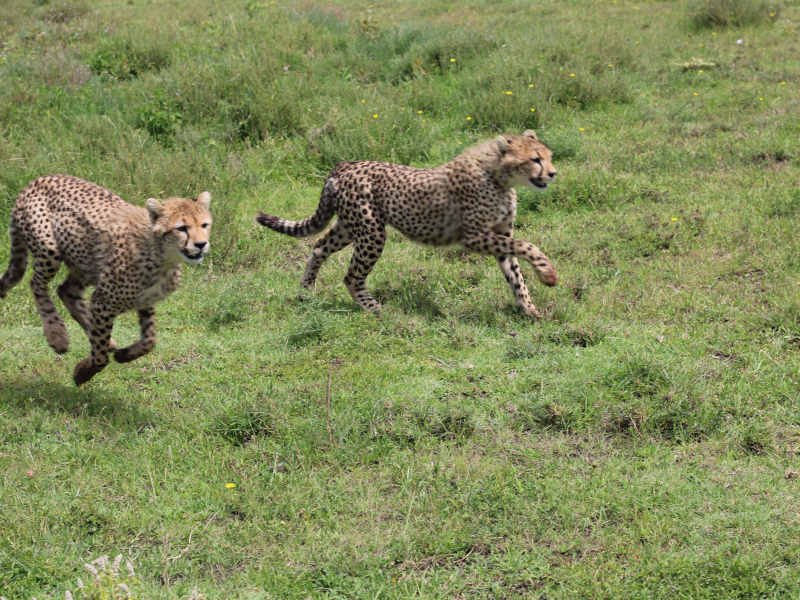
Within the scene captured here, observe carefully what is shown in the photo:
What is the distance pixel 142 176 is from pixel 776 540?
19.7 ft

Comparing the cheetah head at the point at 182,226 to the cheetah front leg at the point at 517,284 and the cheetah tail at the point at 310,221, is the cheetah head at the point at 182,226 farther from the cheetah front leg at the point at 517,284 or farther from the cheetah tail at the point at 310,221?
the cheetah front leg at the point at 517,284

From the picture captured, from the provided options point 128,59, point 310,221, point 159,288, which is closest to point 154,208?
point 159,288

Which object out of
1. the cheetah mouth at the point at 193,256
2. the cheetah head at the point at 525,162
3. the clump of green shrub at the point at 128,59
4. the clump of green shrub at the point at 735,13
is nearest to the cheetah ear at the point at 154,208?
the cheetah mouth at the point at 193,256

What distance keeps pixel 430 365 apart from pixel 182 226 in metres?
1.75

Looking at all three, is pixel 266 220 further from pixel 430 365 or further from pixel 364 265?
pixel 430 365

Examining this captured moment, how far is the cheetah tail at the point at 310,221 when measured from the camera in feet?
20.8

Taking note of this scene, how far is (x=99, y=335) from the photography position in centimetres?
483

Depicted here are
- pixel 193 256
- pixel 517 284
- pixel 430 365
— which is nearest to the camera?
pixel 193 256

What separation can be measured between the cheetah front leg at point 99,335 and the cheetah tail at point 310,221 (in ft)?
5.91

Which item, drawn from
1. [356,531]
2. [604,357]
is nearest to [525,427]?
[604,357]

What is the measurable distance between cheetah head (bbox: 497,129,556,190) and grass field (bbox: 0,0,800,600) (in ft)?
2.74

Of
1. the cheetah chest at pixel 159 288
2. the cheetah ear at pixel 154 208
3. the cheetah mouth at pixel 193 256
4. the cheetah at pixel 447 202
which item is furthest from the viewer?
the cheetah at pixel 447 202

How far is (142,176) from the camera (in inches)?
305

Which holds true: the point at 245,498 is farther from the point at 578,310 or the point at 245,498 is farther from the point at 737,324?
the point at 737,324
